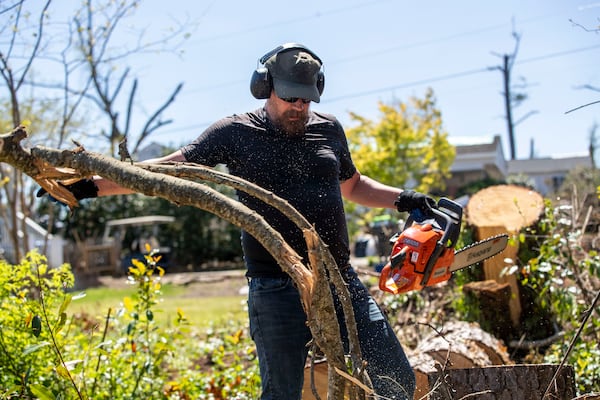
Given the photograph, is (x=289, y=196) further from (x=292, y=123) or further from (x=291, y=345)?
(x=291, y=345)

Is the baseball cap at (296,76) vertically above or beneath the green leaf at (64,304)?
above

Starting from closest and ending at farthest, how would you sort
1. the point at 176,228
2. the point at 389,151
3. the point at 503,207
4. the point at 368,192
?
the point at 368,192 < the point at 503,207 < the point at 389,151 < the point at 176,228

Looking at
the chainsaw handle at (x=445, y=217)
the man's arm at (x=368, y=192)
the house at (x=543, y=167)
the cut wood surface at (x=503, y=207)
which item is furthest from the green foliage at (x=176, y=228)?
the house at (x=543, y=167)

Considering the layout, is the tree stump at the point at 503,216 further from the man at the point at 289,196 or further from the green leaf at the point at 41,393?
the green leaf at the point at 41,393

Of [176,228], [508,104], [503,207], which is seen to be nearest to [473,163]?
[508,104]

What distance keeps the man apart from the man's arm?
15 cm

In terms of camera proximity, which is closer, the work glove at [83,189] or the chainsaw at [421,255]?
the work glove at [83,189]

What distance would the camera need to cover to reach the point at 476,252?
9.17 ft

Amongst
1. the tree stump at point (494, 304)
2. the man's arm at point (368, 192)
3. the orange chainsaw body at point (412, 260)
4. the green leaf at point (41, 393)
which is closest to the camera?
the green leaf at point (41, 393)

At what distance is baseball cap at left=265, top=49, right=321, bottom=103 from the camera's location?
8.09 ft

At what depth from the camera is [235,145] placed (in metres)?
2.54

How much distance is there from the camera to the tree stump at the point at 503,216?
491 centimetres

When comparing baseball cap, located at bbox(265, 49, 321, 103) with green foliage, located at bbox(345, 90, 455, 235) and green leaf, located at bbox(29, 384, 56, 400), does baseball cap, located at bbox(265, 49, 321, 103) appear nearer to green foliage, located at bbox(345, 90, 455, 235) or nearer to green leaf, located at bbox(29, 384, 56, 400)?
green leaf, located at bbox(29, 384, 56, 400)

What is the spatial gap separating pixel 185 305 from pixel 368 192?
27.2 ft
